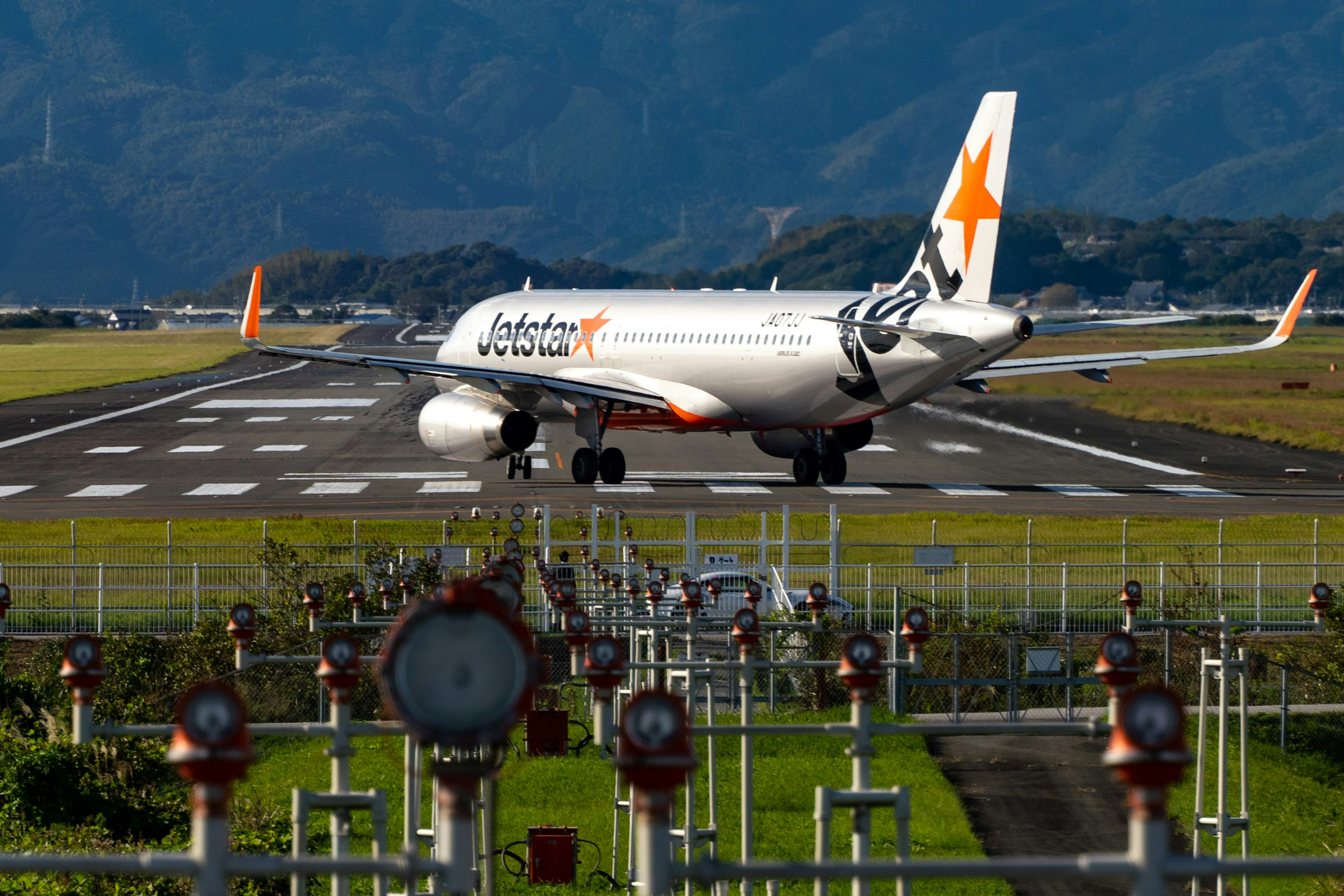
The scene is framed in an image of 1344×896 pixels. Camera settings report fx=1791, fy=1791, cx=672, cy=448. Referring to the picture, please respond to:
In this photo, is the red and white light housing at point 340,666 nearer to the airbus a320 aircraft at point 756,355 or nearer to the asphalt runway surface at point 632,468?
the airbus a320 aircraft at point 756,355

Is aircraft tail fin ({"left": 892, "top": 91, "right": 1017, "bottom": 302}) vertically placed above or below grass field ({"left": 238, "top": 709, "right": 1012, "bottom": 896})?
above

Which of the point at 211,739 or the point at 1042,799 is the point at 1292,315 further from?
the point at 211,739

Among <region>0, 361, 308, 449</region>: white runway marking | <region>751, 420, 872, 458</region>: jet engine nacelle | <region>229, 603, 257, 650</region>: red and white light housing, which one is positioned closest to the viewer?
<region>229, 603, 257, 650</region>: red and white light housing

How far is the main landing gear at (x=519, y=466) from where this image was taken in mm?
59062

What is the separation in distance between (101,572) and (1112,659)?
2622cm

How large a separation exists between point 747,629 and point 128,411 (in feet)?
272

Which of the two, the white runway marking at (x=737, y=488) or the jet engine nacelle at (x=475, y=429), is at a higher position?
the jet engine nacelle at (x=475, y=429)

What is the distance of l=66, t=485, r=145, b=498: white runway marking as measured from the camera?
55.3 meters

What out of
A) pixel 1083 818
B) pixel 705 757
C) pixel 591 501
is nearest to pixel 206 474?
pixel 591 501

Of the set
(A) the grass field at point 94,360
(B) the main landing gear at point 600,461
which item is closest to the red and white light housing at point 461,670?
(B) the main landing gear at point 600,461

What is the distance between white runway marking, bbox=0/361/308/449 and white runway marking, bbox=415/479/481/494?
2366cm

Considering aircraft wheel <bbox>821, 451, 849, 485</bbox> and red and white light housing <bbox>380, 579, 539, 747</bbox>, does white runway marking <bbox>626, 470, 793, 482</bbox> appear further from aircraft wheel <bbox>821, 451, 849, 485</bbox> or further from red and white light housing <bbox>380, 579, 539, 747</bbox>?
red and white light housing <bbox>380, 579, 539, 747</bbox>

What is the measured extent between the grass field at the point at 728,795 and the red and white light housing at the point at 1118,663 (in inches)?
405

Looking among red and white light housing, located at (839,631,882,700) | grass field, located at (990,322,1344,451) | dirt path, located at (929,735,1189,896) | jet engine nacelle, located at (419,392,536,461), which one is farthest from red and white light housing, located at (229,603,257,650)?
grass field, located at (990,322,1344,451)
